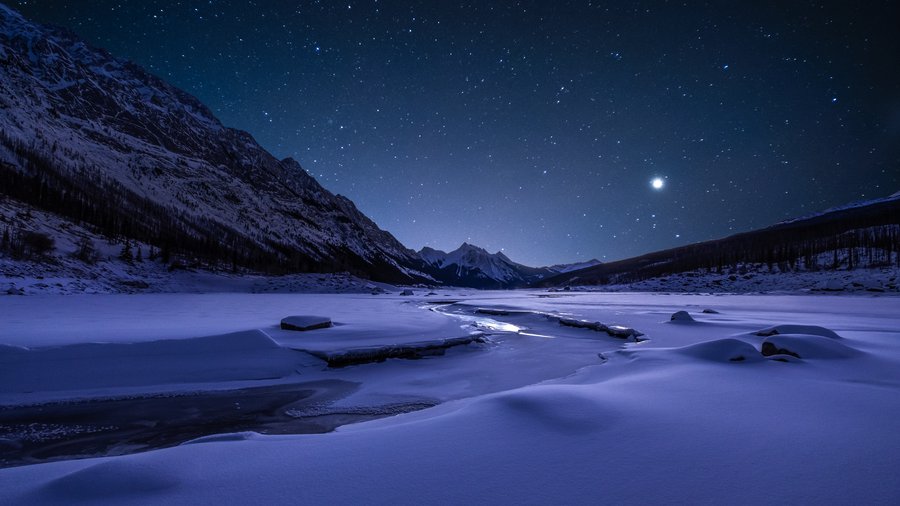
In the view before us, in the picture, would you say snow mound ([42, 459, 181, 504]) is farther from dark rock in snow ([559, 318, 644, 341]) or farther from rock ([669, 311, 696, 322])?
rock ([669, 311, 696, 322])

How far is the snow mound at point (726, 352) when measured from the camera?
5.33 metres

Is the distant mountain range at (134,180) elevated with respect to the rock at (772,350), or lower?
elevated

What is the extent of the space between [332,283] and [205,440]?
52.4 meters

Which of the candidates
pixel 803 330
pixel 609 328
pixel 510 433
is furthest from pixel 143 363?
pixel 803 330

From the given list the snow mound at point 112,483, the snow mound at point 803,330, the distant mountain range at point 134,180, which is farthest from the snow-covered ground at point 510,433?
the distant mountain range at point 134,180

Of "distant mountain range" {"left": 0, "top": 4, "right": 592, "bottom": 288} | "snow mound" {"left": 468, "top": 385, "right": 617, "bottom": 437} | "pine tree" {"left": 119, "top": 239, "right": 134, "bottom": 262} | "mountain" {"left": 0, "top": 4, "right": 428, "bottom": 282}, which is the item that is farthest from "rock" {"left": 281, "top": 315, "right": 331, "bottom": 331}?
"mountain" {"left": 0, "top": 4, "right": 428, "bottom": 282}

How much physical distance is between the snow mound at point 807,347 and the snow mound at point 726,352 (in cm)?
51

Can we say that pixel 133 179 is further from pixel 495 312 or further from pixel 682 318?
pixel 682 318

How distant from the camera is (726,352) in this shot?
556cm

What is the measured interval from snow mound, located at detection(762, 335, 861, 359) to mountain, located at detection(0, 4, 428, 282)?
70.4m

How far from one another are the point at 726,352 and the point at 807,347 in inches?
50.3

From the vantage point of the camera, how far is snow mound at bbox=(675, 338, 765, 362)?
5.33 meters

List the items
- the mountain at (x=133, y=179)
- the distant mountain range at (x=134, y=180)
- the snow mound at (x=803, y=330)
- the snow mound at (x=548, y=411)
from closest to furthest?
the snow mound at (x=548, y=411)
the snow mound at (x=803, y=330)
the distant mountain range at (x=134, y=180)
the mountain at (x=133, y=179)

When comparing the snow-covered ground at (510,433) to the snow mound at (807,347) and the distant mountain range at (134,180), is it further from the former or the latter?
the distant mountain range at (134,180)
